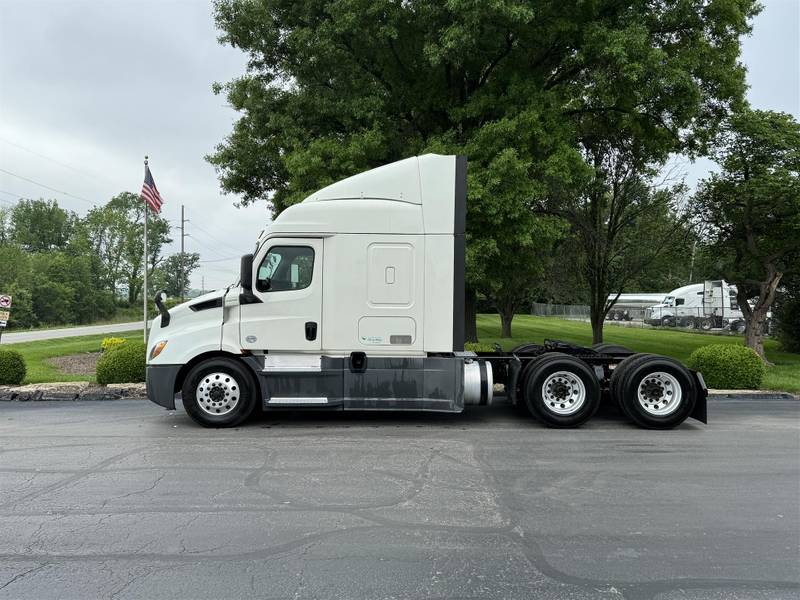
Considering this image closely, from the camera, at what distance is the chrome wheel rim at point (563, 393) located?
811 centimetres

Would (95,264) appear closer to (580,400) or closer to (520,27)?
(520,27)

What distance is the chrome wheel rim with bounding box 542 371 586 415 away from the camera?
8109mm

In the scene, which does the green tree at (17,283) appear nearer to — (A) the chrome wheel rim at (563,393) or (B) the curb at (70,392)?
(B) the curb at (70,392)

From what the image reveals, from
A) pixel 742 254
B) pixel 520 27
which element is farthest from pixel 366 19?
A: pixel 742 254

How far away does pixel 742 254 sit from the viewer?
19.6 meters

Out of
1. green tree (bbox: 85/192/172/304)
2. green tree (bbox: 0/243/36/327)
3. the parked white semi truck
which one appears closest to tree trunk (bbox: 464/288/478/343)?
the parked white semi truck

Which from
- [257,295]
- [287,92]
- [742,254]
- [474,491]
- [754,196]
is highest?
[287,92]

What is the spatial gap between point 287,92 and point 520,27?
680cm

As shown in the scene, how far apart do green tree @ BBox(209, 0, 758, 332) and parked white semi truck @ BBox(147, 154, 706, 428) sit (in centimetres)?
529

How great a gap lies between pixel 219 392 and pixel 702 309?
134ft

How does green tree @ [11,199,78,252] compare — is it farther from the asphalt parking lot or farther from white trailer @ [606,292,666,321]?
the asphalt parking lot

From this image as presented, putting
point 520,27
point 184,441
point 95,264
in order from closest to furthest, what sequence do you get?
point 184,441
point 520,27
point 95,264

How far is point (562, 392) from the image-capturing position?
8195 mm

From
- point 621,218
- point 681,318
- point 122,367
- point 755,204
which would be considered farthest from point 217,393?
point 681,318
